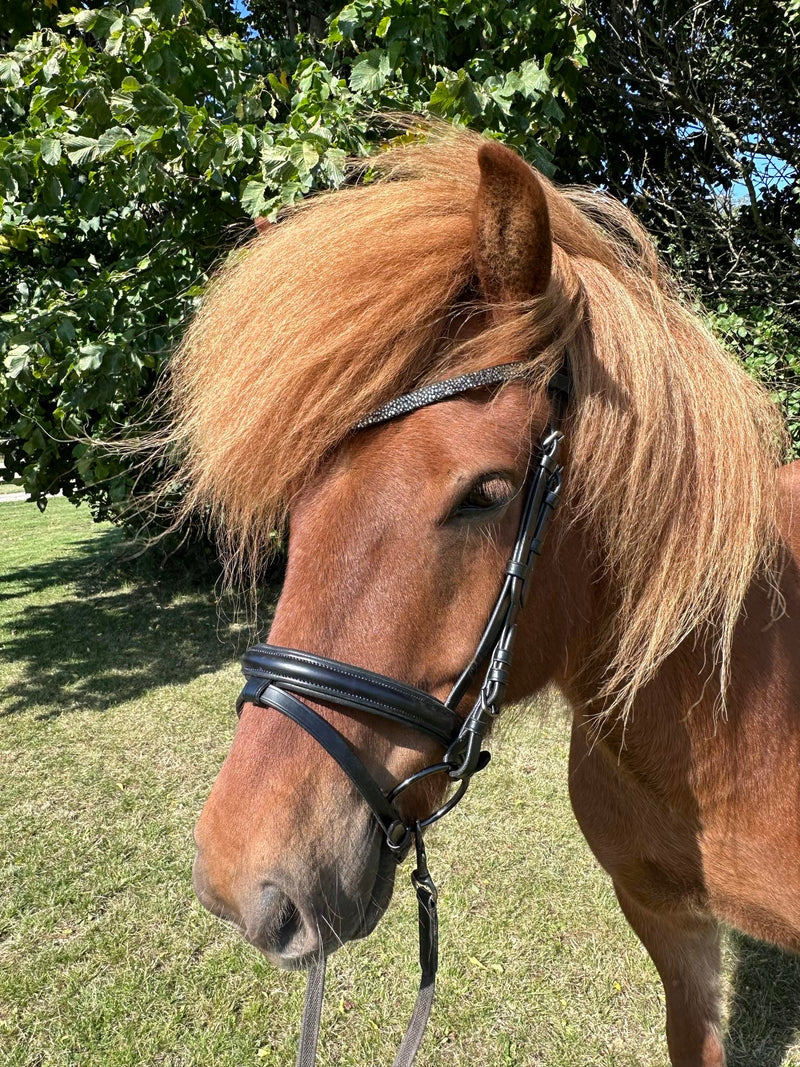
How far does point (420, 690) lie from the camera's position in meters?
1.03

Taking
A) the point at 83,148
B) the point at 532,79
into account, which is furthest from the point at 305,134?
the point at 532,79

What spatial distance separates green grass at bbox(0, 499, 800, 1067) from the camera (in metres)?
2.35

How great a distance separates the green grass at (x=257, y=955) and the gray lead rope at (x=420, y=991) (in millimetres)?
543

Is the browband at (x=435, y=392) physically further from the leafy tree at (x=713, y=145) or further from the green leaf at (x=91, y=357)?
the leafy tree at (x=713, y=145)

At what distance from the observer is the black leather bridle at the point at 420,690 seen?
98 cm

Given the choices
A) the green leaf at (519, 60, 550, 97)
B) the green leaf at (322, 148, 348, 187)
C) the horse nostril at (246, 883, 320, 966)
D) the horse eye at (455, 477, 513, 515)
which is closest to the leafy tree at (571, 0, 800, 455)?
the green leaf at (519, 60, 550, 97)

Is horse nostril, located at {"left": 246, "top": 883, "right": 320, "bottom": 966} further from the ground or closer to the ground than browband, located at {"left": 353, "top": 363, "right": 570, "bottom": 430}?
closer to the ground

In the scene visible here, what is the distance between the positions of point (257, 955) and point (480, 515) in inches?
102

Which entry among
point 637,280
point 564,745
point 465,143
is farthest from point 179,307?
point 564,745

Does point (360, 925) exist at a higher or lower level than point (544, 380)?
lower

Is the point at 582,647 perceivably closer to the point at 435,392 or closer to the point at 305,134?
the point at 435,392

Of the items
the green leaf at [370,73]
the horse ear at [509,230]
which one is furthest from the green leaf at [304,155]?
the horse ear at [509,230]

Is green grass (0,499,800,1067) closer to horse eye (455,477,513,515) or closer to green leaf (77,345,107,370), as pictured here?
horse eye (455,477,513,515)

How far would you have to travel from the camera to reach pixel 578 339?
46.6 inches
